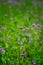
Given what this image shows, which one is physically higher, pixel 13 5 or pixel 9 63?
pixel 9 63

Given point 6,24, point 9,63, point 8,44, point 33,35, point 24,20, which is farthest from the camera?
point 24,20

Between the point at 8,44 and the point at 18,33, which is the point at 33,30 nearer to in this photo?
the point at 18,33

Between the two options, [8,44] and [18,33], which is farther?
[18,33]

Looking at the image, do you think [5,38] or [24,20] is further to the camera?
[24,20]

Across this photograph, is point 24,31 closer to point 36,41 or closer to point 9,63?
point 36,41

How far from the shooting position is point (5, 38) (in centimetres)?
503

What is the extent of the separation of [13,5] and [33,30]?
342 cm

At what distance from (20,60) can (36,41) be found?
889 millimetres

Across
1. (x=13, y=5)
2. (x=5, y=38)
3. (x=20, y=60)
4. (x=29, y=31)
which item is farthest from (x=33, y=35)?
(x=13, y=5)

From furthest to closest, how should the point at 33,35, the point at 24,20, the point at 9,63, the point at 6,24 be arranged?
the point at 24,20 < the point at 6,24 < the point at 33,35 < the point at 9,63

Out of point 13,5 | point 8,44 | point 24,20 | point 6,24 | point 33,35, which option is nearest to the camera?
point 8,44

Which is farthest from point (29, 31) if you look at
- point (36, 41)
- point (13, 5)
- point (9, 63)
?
point (13, 5)

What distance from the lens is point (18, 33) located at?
5.44 metres

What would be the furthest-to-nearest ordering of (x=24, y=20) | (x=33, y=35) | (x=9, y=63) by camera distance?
(x=24, y=20) < (x=33, y=35) < (x=9, y=63)
